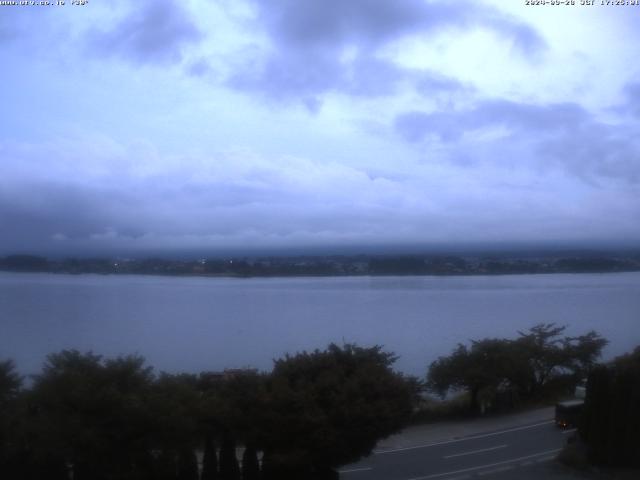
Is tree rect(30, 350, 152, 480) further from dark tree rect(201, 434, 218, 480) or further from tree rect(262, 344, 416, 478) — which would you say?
tree rect(262, 344, 416, 478)

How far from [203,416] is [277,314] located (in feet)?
86.9

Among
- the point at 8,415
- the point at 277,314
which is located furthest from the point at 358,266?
the point at 8,415

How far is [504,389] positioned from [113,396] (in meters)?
18.8

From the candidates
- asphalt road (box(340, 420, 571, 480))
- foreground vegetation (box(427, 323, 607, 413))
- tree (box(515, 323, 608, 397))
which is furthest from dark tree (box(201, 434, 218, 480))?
tree (box(515, 323, 608, 397))

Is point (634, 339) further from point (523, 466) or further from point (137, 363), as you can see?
point (137, 363)

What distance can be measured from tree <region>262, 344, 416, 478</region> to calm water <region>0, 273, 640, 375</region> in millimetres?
8598

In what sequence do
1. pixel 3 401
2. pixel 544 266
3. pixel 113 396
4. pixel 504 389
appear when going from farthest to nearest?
pixel 544 266
pixel 504 389
pixel 3 401
pixel 113 396

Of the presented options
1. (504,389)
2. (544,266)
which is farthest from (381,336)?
(544,266)

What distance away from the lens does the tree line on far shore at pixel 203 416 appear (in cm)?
1245

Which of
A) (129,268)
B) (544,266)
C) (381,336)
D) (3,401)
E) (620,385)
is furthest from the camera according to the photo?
(544,266)

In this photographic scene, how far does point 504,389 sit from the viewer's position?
91.8ft

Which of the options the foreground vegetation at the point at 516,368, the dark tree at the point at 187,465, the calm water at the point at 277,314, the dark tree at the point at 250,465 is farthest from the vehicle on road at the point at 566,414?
the dark tree at the point at 187,465

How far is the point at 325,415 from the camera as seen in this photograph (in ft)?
46.0

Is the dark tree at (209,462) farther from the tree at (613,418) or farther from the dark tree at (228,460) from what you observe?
the tree at (613,418)
